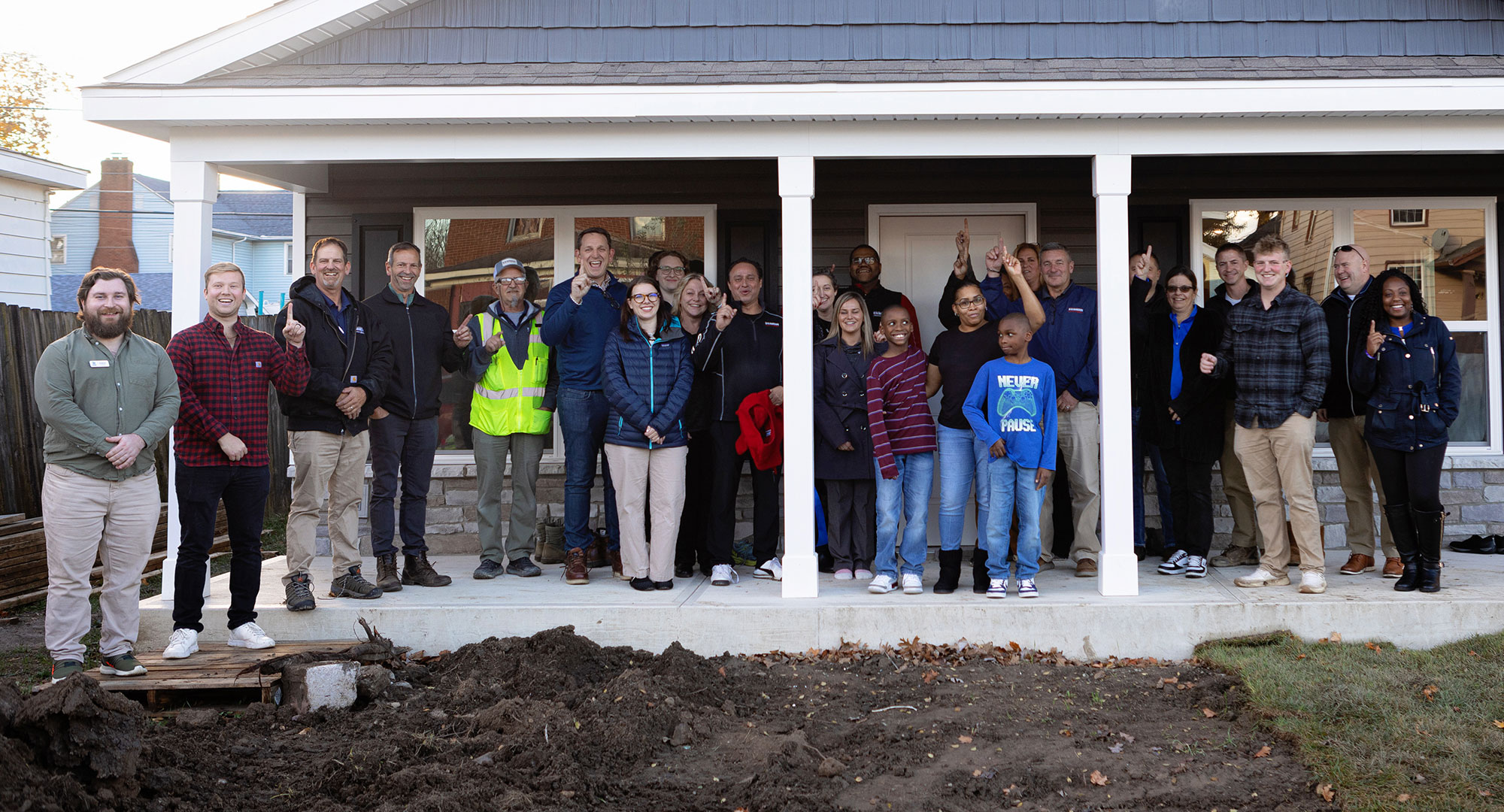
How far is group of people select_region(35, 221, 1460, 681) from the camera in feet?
Answer: 16.9

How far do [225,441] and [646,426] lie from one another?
2.09m

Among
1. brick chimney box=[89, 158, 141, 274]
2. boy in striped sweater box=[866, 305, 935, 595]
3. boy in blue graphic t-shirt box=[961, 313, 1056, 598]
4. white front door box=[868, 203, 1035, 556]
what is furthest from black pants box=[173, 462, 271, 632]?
brick chimney box=[89, 158, 141, 274]

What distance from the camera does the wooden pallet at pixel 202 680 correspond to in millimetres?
4836

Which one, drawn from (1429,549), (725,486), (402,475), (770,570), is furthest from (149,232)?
(1429,549)

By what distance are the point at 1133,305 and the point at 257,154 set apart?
524cm

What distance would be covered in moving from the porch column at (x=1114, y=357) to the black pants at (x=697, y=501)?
2276mm

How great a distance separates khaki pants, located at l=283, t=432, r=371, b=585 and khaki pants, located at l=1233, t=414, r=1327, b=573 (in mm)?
4898

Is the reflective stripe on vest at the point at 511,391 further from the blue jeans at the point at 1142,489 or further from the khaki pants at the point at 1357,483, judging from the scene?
the khaki pants at the point at 1357,483

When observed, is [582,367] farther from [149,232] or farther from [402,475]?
[149,232]

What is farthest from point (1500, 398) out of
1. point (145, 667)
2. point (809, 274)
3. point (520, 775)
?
point (145, 667)

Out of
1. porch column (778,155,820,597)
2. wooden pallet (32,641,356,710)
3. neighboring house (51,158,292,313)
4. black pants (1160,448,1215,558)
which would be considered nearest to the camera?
wooden pallet (32,641,356,710)

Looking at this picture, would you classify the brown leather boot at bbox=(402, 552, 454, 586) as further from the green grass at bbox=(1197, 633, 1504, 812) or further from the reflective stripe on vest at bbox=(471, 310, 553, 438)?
the green grass at bbox=(1197, 633, 1504, 812)

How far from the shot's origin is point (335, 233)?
792 cm

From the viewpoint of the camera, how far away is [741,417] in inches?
247
